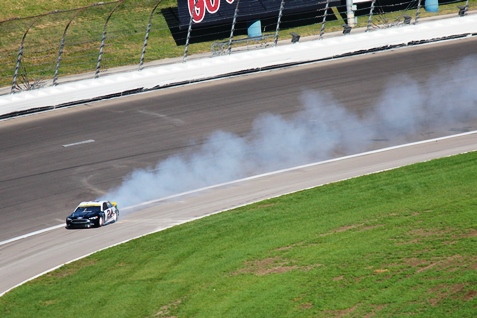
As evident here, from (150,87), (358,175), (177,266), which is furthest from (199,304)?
(150,87)

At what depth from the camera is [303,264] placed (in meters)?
16.9

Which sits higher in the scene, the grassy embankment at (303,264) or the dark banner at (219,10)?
the dark banner at (219,10)

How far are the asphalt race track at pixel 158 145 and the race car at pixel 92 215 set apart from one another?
22 centimetres

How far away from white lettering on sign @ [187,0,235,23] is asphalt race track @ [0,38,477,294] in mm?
6075

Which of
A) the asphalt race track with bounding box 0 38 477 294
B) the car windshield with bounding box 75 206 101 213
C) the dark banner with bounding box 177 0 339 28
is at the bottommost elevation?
the asphalt race track with bounding box 0 38 477 294

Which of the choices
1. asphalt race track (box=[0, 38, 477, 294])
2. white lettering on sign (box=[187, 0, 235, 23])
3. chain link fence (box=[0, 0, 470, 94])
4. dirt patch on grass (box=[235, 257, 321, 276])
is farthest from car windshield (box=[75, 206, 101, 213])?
white lettering on sign (box=[187, 0, 235, 23])

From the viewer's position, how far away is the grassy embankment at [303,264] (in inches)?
588

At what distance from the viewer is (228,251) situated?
18.5 m

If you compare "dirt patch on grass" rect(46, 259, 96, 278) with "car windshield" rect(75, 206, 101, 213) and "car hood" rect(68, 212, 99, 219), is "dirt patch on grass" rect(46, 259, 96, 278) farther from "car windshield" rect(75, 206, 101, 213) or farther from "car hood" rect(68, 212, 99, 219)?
"car windshield" rect(75, 206, 101, 213)

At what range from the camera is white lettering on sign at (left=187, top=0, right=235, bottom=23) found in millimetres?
38844

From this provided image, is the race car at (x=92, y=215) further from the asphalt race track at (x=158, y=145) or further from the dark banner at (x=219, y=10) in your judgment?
the dark banner at (x=219, y=10)

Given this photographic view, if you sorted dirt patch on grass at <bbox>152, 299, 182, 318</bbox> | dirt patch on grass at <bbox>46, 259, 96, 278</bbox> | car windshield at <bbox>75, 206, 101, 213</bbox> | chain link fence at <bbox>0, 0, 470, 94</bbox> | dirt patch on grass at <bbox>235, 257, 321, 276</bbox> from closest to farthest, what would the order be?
1. dirt patch on grass at <bbox>152, 299, 182, 318</bbox>
2. dirt patch on grass at <bbox>235, 257, 321, 276</bbox>
3. dirt patch on grass at <bbox>46, 259, 96, 278</bbox>
4. car windshield at <bbox>75, 206, 101, 213</bbox>
5. chain link fence at <bbox>0, 0, 470, 94</bbox>

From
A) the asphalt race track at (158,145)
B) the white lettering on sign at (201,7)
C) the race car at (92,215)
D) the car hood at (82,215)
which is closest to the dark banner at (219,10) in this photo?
the white lettering on sign at (201,7)

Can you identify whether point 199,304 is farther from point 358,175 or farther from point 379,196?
point 358,175
